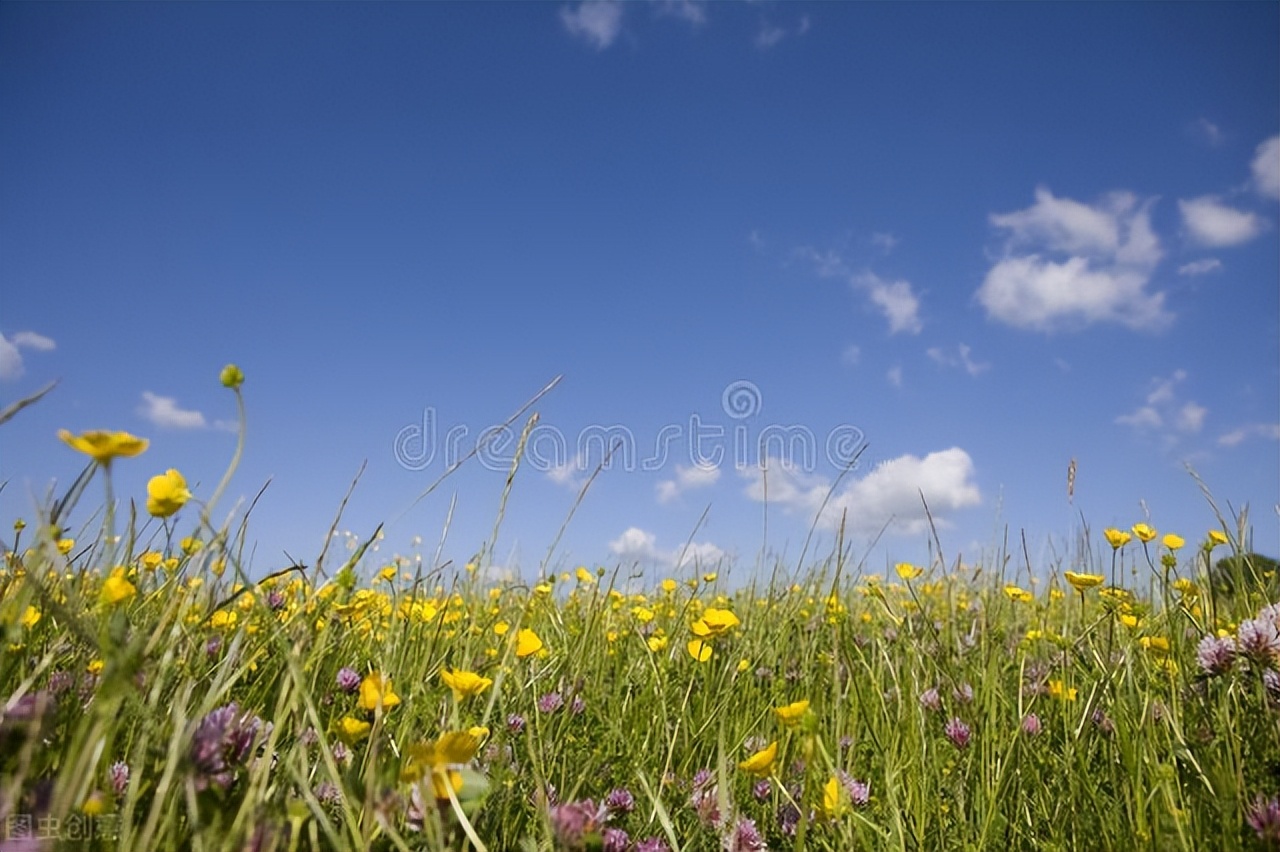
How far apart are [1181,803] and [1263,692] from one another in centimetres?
25

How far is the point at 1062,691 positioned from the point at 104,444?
7.23 ft

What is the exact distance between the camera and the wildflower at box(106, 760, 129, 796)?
4.14 feet

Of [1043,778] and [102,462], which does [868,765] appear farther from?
[102,462]

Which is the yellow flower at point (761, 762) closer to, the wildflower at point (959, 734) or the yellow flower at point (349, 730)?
the yellow flower at point (349, 730)

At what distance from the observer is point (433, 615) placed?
271cm

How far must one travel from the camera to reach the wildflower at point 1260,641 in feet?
5.18

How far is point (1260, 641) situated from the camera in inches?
62.6

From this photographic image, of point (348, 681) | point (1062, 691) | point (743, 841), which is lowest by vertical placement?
point (743, 841)

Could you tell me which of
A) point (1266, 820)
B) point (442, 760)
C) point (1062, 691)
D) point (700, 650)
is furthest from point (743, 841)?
point (1062, 691)

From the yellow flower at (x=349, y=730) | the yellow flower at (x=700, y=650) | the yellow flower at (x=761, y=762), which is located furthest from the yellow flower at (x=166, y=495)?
the yellow flower at (x=700, y=650)

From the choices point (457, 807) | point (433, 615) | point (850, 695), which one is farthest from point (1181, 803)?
point (433, 615)

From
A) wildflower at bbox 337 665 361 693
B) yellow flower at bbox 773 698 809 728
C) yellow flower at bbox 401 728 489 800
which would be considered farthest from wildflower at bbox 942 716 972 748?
wildflower at bbox 337 665 361 693

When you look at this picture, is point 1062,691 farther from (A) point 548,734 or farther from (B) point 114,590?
→ (B) point 114,590

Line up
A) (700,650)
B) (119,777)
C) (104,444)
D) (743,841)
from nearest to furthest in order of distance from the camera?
1. (104,444)
2. (119,777)
3. (743,841)
4. (700,650)
